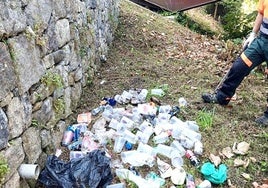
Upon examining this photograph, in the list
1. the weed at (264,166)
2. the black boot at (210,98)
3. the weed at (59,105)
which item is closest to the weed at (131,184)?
the weed at (59,105)

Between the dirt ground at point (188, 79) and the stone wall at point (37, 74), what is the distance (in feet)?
2.10

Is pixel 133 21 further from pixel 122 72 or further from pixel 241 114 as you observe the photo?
pixel 241 114

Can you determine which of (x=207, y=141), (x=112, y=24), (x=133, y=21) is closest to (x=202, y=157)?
(x=207, y=141)

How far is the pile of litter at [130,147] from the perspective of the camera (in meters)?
2.93

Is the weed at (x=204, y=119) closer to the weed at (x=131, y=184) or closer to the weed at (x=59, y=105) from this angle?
the weed at (x=131, y=184)

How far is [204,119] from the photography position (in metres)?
4.05

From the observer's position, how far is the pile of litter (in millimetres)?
2934

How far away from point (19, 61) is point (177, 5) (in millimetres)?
6744

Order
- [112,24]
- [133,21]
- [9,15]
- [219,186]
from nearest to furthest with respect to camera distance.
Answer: [9,15], [219,186], [112,24], [133,21]

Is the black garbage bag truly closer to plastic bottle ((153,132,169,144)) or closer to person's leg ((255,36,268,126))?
plastic bottle ((153,132,169,144))

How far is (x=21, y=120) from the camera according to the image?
266 cm

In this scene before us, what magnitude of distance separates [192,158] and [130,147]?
2.00 feet

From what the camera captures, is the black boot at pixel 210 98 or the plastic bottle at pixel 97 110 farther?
the black boot at pixel 210 98

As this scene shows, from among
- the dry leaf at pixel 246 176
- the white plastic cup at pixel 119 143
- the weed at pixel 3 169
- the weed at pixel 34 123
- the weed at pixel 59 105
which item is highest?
the weed at pixel 3 169
